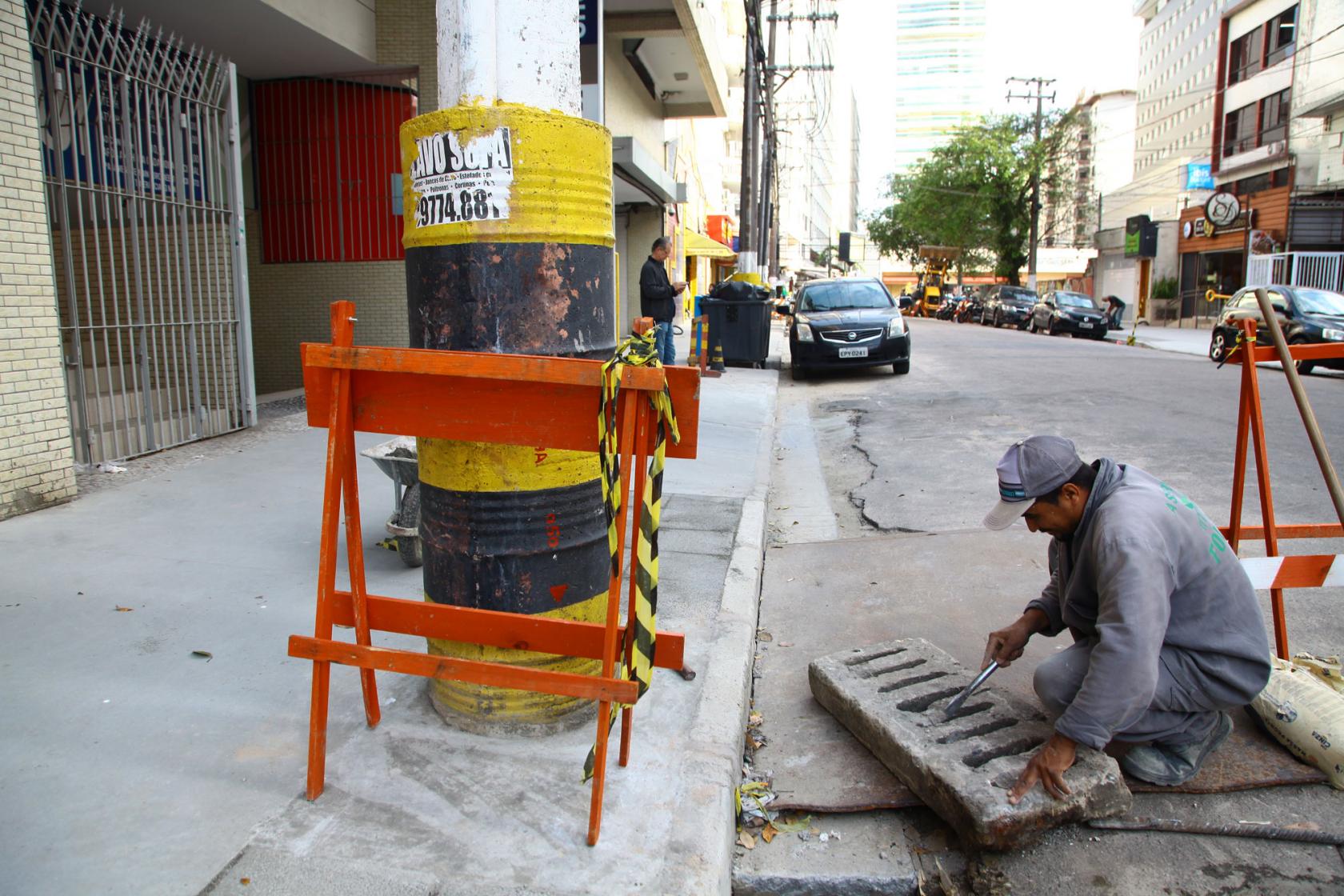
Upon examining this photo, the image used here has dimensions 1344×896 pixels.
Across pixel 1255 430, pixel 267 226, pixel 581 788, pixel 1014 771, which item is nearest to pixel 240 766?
pixel 581 788

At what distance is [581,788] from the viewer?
2.65 m

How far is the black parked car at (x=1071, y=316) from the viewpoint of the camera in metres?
27.2

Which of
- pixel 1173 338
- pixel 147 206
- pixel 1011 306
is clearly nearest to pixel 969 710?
pixel 147 206

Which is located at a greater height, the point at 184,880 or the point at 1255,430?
the point at 1255,430

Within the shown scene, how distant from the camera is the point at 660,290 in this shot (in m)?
11.4

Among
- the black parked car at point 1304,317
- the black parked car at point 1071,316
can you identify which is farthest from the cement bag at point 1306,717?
the black parked car at point 1071,316

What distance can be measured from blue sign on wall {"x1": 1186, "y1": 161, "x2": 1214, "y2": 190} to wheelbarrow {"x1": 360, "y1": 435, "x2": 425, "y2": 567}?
1664 inches

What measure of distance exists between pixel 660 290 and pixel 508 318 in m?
8.79

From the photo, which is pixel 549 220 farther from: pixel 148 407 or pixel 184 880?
pixel 148 407

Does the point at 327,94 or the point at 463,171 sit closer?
the point at 463,171

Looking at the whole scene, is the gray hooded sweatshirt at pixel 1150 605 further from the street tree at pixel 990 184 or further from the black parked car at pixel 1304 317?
the street tree at pixel 990 184

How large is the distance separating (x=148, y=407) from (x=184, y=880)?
559 cm

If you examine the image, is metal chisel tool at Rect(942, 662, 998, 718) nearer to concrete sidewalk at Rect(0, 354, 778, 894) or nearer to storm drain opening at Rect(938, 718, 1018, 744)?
storm drain opening at Rect(938, 718, 1018, 744)

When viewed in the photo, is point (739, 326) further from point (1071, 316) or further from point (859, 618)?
point (1071, 316)
